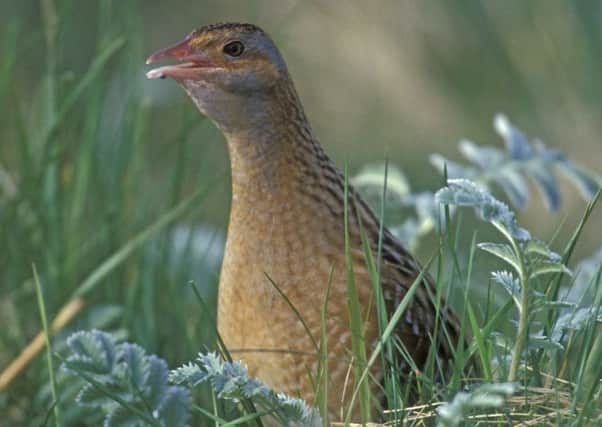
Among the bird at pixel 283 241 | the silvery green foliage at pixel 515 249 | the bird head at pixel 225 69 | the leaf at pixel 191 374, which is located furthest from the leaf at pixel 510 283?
the bird head at pixel 225 69

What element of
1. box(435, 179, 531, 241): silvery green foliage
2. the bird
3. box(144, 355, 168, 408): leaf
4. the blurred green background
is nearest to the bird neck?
the bird

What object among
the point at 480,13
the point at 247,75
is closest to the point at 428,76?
the point at 480,13

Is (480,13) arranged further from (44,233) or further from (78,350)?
(78,350)

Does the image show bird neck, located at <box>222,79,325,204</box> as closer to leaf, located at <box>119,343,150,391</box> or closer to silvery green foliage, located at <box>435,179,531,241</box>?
leaf, located at <box>119,343,150,391</box>

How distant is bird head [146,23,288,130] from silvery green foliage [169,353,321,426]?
86 centimetres

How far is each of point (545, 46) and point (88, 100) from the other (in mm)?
2933

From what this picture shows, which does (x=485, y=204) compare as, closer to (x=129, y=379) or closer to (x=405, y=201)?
(x=129, y=379)

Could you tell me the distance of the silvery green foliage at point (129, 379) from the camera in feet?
9.48

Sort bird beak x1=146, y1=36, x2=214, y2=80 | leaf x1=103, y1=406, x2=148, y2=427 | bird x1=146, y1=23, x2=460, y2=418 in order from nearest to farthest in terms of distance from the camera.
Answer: leaf x1=103, y1=406, x2=148, y2=427
bird x1=146, y1=23, x2=460, y2=418
bird beak x1=146, y1=36, x2=214, y2=80

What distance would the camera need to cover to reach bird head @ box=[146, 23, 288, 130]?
3332mm

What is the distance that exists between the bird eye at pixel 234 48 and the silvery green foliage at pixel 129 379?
810 millimetres

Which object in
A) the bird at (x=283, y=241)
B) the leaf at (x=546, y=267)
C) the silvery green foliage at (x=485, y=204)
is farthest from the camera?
the bird at (x=283, y=241)

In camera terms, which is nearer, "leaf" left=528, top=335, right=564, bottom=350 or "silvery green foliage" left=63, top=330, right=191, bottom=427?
"leaf" left=528, top=335, right=564, bottom=350

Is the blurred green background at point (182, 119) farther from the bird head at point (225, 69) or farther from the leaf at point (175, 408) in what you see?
the leaf at point (175, 408)
